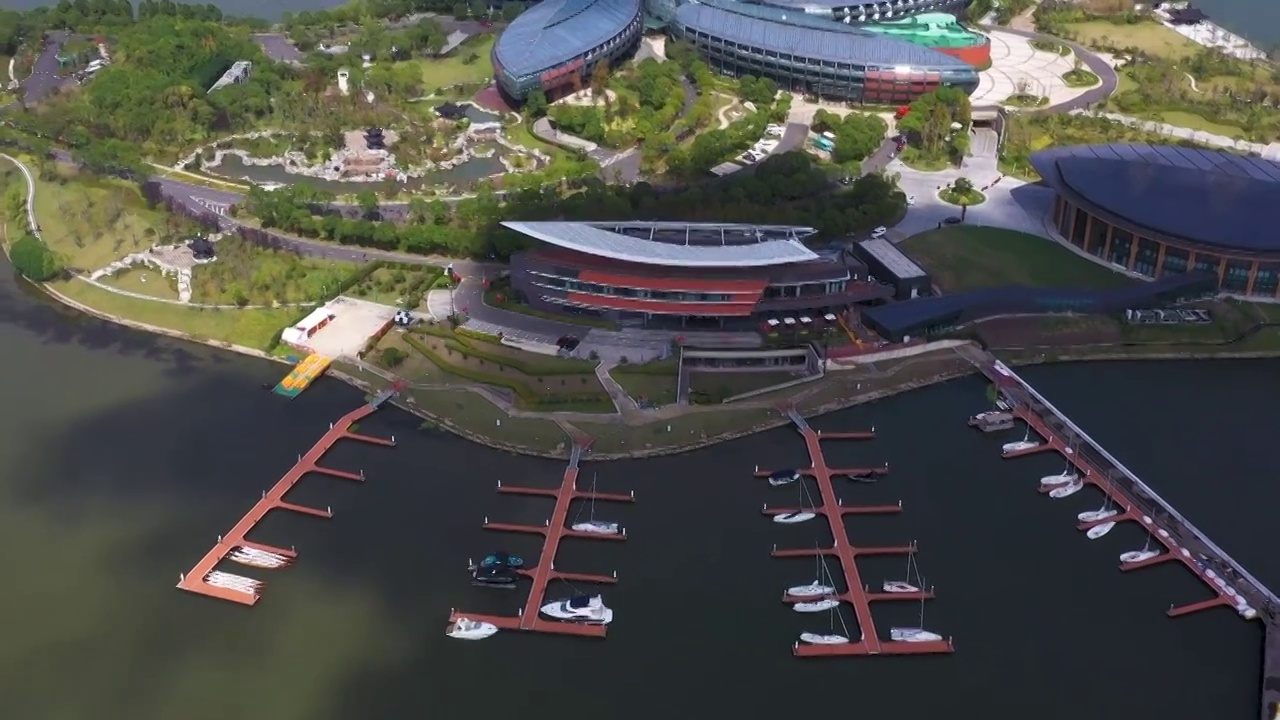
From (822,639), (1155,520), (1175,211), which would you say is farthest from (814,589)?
(1175,211)

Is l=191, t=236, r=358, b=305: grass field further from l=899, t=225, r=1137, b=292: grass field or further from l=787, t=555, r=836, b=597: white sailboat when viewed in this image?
l=899, t=225, r=1137, b=292: grass field

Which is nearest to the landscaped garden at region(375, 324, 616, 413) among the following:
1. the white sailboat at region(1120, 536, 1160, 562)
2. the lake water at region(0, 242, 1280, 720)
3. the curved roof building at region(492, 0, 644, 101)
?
the lake water at region(0, 242, 1280, 720)

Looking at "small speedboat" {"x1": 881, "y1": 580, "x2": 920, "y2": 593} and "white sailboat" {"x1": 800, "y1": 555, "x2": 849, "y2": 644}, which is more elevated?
"small speedboat" {"x1": 881, "y1": 580, "x2": 920, "y2": 593}

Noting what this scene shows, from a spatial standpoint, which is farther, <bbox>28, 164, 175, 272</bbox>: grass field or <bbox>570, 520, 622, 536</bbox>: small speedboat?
<bbox>28, 164, 175, 272</bbox>: grass field

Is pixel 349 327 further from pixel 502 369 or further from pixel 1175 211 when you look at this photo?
pixel 1175 211

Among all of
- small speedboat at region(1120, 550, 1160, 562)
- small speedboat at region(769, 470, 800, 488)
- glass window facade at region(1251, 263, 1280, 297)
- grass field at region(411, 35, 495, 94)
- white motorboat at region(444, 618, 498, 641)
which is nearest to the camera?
white motorboat at region(444, 618, 498, 641)

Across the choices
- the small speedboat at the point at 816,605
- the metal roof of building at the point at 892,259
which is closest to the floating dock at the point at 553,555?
the small speedboat at the point at 816,605

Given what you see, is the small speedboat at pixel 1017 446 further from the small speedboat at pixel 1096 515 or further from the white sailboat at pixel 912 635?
the white sailboat at pixel 912 635
